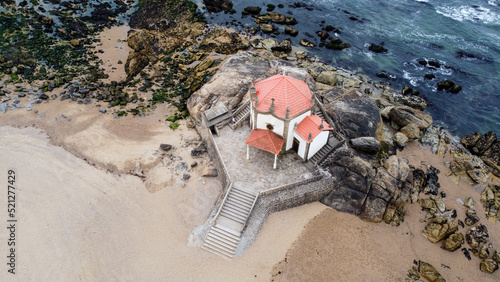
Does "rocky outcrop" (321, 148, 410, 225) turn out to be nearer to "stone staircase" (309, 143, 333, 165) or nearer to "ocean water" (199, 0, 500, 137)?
"stone staircase" (309, 143, 333, 165)

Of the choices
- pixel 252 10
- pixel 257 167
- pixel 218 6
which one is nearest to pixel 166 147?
pixel 257 167

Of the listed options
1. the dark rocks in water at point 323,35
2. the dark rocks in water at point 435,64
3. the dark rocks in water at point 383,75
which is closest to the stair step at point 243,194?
the dark rocks in water at point 383,75

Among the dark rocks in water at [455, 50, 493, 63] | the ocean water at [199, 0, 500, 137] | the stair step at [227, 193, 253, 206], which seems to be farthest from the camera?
the dark rocks in water at [455, 50, 493, 63]

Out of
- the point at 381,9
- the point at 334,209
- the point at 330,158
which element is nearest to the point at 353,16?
the point at 381,9

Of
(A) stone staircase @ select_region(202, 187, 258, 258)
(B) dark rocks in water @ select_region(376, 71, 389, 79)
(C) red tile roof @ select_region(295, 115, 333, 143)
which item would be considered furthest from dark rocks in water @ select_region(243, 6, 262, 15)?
(A) stone staircase @ select_region(202, 187, 258, 258)

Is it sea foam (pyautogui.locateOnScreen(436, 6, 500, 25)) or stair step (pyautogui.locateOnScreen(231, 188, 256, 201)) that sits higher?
sea foam (pyautogui.locateOnScreen(436, 6, 500, 25))

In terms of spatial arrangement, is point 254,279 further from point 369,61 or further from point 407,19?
point 407,19

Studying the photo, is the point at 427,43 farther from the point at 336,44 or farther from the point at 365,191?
the point at 365,191
